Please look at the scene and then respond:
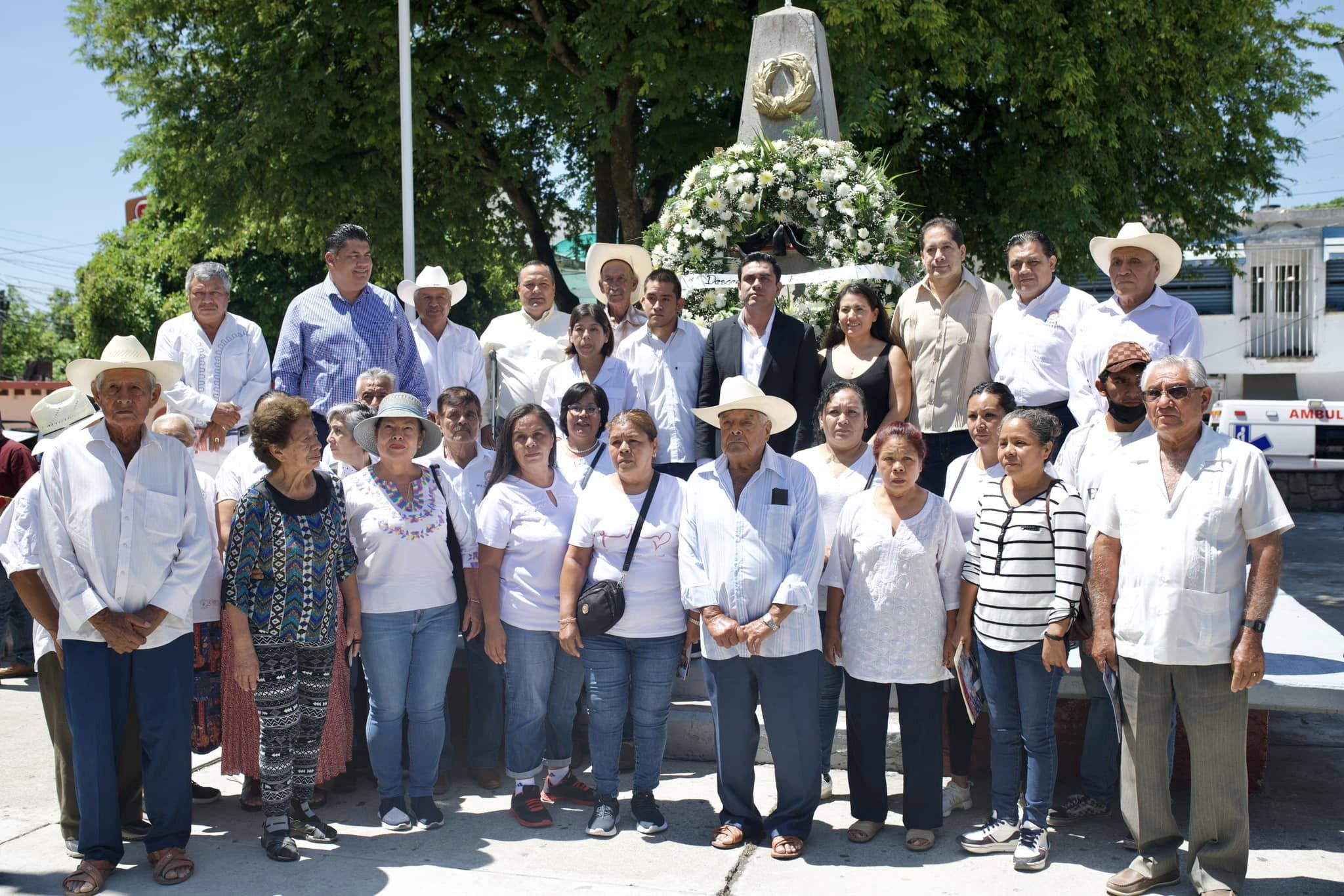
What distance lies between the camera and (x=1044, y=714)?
Result: 14.5 feet

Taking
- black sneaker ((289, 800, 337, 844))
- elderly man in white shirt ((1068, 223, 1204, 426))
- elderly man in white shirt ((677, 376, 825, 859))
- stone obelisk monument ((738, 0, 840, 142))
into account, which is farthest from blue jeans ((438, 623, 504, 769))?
stone obelisk monument ((738, 0, 840, 142))

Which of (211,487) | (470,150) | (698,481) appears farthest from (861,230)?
(470,150)

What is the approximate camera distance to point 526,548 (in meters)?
4.94

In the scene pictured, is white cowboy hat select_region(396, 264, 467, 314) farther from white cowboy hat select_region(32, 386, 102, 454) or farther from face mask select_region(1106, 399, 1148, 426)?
face mask select_region(1106, 399, 1148, 426)

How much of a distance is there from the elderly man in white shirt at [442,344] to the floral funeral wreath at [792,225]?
1.45 meters

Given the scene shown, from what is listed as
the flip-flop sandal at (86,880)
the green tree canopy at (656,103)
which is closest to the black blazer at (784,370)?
the flip-flop sandal at (86,880)

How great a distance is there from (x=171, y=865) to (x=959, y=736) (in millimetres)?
3252

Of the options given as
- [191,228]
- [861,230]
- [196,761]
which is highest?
[191,228]

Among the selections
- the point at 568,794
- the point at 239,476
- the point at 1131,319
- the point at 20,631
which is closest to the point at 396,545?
the point at 239,476

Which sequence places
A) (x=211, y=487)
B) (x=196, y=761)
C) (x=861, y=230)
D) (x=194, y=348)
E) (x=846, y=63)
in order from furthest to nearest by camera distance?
(x=846, y=63), (x=861, y=230), (x=194, y=348), (x=196, y=761), (x=211, y=487)

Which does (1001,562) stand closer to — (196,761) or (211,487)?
(211,487)

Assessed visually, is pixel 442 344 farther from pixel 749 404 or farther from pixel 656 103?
pixel 656 103

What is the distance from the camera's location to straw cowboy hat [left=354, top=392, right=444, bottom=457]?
478cm

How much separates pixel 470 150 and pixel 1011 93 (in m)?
7.42
